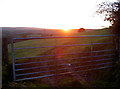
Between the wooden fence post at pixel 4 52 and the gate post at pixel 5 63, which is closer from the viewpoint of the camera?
the gate post at pixel 5 63

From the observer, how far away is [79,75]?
6324 mm

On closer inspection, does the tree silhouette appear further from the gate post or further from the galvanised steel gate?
the gate post

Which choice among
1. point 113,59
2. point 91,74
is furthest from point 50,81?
point 113,59

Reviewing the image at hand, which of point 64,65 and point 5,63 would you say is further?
point 64,65

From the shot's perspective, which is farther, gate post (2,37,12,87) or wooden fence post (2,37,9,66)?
wooden fence post (2,37,9,66)

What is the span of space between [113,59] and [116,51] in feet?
1.02

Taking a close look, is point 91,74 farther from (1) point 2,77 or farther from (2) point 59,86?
(1) point 2,77

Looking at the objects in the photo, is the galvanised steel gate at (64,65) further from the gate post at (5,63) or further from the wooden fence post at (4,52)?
the wooden fence post at (4,52)

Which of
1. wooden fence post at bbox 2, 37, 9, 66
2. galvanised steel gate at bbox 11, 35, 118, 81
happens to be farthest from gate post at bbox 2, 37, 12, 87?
galvanised steel gate at bbox 11, 35, 118, 81

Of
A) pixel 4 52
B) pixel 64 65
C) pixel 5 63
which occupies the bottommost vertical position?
pixel 64 65

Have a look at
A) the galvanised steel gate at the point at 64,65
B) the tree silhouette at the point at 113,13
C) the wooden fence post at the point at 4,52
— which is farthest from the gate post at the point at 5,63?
the tree silhouette at the point at 113,13

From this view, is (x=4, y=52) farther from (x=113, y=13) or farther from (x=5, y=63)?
(x=113, y=13)

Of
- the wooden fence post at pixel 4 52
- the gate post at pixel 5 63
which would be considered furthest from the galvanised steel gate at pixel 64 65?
the wooden fence post at pixel 4 52

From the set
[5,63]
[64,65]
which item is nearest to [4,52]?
[5,63]
